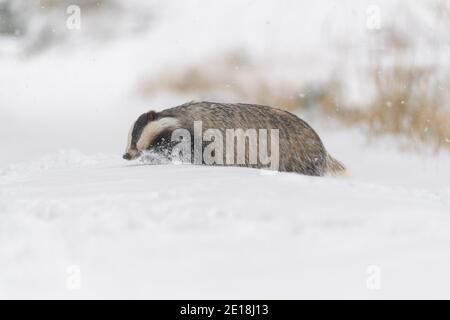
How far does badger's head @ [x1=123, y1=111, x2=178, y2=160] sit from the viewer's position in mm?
5672

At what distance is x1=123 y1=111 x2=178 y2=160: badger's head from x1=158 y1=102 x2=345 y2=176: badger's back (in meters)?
0.15

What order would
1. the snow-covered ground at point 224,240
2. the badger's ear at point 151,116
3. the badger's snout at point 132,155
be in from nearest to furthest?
1. the snow-covered ground at point 224,240
2. the badger's snout at point 132,155
3. the badger's ear at point 151,116

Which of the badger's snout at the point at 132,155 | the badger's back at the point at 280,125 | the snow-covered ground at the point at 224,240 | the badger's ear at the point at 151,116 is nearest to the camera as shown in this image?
the snow-covered ground at the point at 224,240

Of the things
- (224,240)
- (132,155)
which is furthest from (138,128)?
(224,240)

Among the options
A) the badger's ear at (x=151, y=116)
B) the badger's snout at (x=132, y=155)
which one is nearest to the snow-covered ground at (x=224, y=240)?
A: the badger's snout at (x=132, y=155)

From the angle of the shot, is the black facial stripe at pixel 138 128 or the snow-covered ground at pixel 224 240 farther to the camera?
the black facial stripe at pixel 138 128

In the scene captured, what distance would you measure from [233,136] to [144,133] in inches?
27.9

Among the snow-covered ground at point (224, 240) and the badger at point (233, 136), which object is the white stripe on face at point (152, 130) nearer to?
the badger at point (233, 136)

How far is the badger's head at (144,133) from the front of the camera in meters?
5.67

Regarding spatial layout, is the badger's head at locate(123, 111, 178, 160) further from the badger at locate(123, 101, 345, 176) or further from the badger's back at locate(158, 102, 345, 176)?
the badger's back at locate(158, 102, 345, 176)

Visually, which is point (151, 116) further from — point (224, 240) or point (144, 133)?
point (224, 240)

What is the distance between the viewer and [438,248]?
11.3ft

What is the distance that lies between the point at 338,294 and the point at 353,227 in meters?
0.55

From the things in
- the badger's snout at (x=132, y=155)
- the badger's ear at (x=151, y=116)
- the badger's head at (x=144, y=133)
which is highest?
the badger's ear at (x=151, y=116)
